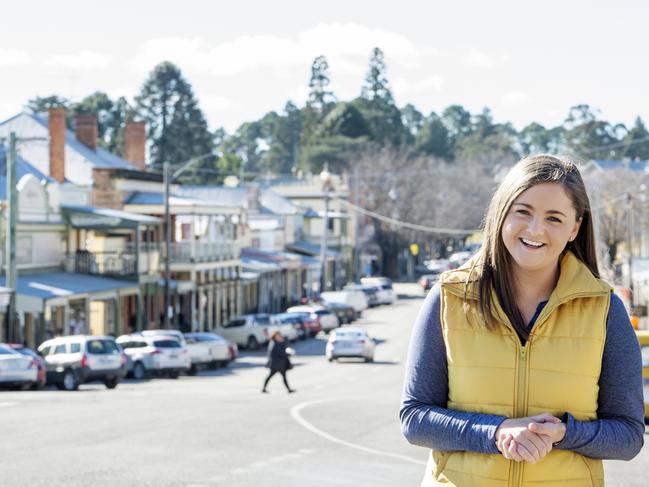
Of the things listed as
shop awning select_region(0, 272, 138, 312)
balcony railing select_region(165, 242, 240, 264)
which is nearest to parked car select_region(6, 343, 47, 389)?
shop awning select_region(0, 272, 138, 312)

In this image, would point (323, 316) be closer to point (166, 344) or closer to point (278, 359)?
point (166, 344)

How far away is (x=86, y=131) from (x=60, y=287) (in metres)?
27.1

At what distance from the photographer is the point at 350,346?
155 feet

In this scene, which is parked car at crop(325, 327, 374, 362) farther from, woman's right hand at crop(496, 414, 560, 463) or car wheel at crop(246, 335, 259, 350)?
woman's right hand at crop(496, 414, 560, 463)

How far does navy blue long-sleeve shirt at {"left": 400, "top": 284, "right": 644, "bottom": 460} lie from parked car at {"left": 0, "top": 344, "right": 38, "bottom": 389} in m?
29.6

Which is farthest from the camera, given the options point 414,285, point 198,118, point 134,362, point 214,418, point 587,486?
point 198,118

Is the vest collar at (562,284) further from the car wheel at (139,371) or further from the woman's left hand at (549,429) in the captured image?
the car wheel at (139,371)

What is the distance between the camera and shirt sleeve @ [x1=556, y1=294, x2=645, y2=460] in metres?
4.39

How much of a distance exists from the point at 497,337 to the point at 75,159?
64595 millimetres

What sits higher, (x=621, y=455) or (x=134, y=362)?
(x=621, y=455)

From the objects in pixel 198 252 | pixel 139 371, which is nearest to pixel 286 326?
pixel 198 252

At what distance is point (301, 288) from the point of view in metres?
88.0

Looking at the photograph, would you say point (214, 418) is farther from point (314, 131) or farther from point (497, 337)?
point (314, 131)

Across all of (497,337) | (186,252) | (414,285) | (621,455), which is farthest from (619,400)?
(414,285)
